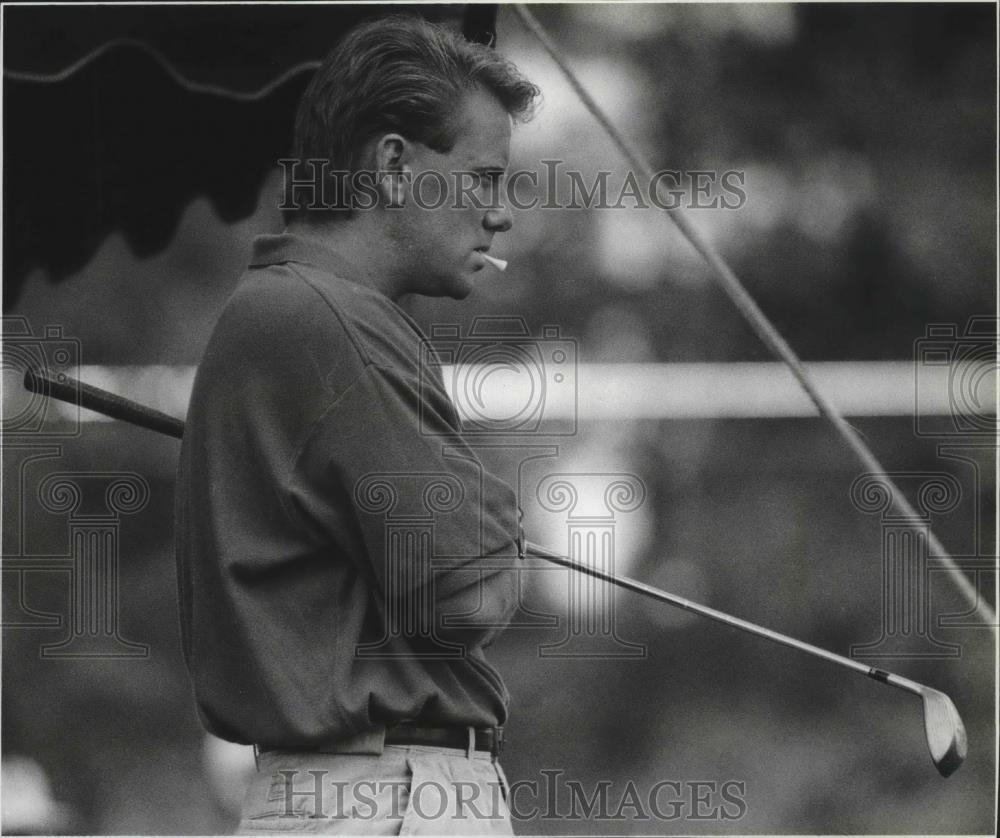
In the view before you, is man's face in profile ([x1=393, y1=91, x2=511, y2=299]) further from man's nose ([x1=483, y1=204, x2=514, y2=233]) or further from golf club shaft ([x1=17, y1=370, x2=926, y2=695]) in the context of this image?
golf club shaft ([x1=17, y1=370, x2=926, y2=695])

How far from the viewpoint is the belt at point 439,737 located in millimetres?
1893

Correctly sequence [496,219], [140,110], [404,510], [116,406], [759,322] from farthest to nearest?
[759,322]
[140,110]
[116,406]
[496,219]
[404,510]

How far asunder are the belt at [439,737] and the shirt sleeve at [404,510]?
0.32 ft

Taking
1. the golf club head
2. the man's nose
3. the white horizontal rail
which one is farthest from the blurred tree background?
the man's nose

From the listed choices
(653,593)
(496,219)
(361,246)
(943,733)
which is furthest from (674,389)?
(361,246)

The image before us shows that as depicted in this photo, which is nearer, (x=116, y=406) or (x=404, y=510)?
(x=404, y=510)

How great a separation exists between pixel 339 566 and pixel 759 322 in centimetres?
156

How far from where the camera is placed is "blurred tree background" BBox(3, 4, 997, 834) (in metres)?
3.19

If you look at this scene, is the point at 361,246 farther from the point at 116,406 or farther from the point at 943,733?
the point at 943,733

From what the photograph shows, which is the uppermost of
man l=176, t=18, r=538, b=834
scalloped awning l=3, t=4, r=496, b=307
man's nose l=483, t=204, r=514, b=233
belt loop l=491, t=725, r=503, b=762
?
scalloped awning l=3, t=4, r=496, b=307

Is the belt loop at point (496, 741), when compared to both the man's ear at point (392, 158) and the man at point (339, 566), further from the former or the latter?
the man's ear at point (392, 158)

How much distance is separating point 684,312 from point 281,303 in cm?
150

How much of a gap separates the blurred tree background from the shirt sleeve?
1.25 metres

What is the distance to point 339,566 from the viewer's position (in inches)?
74.0
